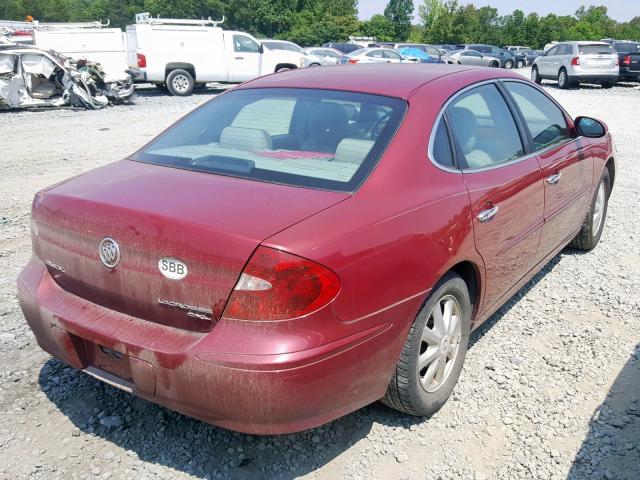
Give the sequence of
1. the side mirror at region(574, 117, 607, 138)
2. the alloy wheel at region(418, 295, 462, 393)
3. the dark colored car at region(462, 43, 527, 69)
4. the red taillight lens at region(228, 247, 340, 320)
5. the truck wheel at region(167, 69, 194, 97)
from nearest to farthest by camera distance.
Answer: the red taillight lens at region(228, 247, 340, 320) → the alloy wheel at region(418, 295, 462, 393) → the side mirror at region(574, 117, 607, 138) → the truck wheel at region(167, 69, 194, 97) → the dark colored car at region(462, 43, 527, 69)

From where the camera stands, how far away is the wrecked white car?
1450 centimetres

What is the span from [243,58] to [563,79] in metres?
11.8

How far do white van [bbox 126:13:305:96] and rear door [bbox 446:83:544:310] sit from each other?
53.5 feet

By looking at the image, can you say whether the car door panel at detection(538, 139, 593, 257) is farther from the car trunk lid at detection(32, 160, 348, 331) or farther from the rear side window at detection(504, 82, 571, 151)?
the car trunk lid at detection(32, 160, 348, 331)

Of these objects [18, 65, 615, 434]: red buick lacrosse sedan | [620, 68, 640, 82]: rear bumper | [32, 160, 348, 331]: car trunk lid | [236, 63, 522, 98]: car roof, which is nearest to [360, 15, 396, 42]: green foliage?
[620, 68, 640, 82]: rear bumper

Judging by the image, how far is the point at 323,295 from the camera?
2.28m

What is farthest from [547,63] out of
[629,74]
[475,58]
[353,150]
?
[353,150]

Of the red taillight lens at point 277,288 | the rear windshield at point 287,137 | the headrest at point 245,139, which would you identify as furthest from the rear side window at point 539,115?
the red taillight lens at point 277,288

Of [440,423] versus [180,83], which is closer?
[440,423]

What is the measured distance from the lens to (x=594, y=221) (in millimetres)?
5277

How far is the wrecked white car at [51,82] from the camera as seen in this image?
1450cm

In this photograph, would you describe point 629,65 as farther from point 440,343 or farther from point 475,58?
point 440,343

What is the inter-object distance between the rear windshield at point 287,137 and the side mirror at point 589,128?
2.03m

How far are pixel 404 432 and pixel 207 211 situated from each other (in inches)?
56.6
